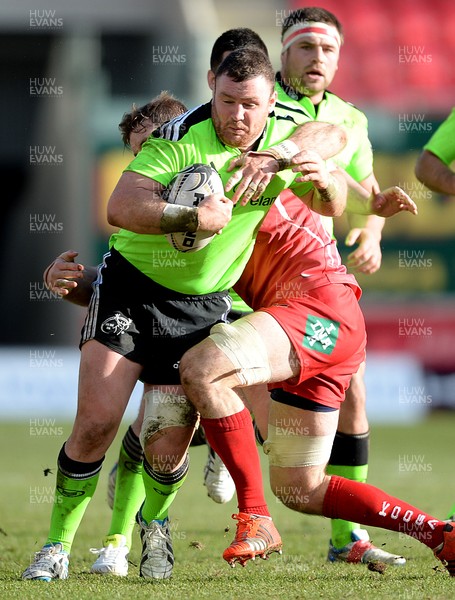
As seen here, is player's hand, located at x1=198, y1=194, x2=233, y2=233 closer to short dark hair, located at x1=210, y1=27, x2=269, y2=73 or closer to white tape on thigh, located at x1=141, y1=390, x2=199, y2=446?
white tape on thigh, located at x1=141, y1=390, x2=199, y2=446

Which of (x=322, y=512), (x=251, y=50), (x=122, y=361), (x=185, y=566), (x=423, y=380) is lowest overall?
(x=423, y=380)

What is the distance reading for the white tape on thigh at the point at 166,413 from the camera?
501 cm

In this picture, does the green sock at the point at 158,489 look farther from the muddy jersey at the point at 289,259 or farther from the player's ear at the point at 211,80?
the player's ear at the point at 211,80

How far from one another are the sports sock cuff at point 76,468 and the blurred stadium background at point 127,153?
10.1 metres

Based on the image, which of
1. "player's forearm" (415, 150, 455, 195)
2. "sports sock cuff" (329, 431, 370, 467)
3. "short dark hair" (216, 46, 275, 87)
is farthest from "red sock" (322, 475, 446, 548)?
"player's forearm" (415, 150, 455, 195)

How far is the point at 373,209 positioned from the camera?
18.2 ft

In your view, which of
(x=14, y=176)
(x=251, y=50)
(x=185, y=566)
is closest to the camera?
(x=251, y=50)

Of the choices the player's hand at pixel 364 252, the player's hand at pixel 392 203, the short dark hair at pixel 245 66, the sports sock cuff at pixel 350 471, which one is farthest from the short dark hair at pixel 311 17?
the sports sock cuff at pixel 350 471

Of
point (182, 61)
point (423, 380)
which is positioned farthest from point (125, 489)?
point (182, 61)

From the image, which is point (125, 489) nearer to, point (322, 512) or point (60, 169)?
point (322, 512)

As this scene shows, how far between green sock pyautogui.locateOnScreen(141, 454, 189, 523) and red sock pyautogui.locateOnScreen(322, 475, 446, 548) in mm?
718

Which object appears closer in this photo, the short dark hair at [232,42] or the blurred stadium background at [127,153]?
the short dark hair at [232,42]

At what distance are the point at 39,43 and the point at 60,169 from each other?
9.62ft

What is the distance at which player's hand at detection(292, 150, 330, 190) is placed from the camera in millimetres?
4805
